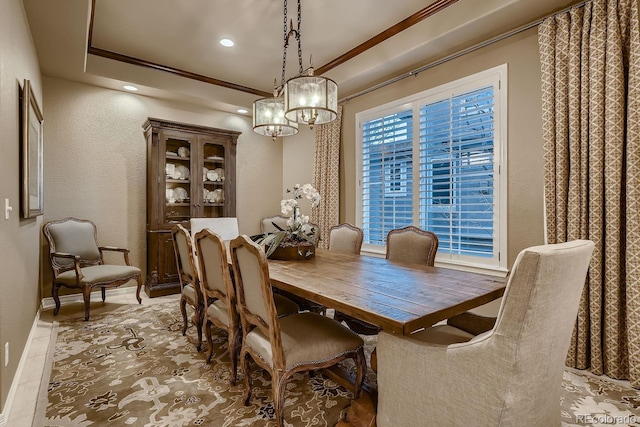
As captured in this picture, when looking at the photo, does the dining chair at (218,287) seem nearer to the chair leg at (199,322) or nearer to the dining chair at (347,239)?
the chair leg at (199,322)

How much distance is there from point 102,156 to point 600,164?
16.5 feet

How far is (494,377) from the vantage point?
107cm

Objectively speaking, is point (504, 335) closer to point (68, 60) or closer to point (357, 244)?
point (357, 244)

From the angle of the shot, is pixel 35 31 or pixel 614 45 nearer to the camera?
pixel 614 45

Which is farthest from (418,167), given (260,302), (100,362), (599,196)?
(100,362)

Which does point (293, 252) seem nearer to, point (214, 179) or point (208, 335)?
point (208, 335)

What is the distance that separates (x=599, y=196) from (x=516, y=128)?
0.85 m

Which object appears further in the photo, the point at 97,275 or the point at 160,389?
the point at 97,275

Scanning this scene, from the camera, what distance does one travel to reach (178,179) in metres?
4.48

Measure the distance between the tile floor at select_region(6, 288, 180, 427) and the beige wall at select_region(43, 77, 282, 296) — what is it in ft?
1.64

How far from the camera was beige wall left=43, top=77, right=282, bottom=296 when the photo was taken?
3.87 m

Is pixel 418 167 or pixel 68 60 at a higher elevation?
pixel 68 60

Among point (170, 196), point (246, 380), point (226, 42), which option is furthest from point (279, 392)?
point (170, 196)

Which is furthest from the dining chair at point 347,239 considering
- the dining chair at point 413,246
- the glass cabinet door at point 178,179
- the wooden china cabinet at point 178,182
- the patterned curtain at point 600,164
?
the glass cabinet door at point 178,179
